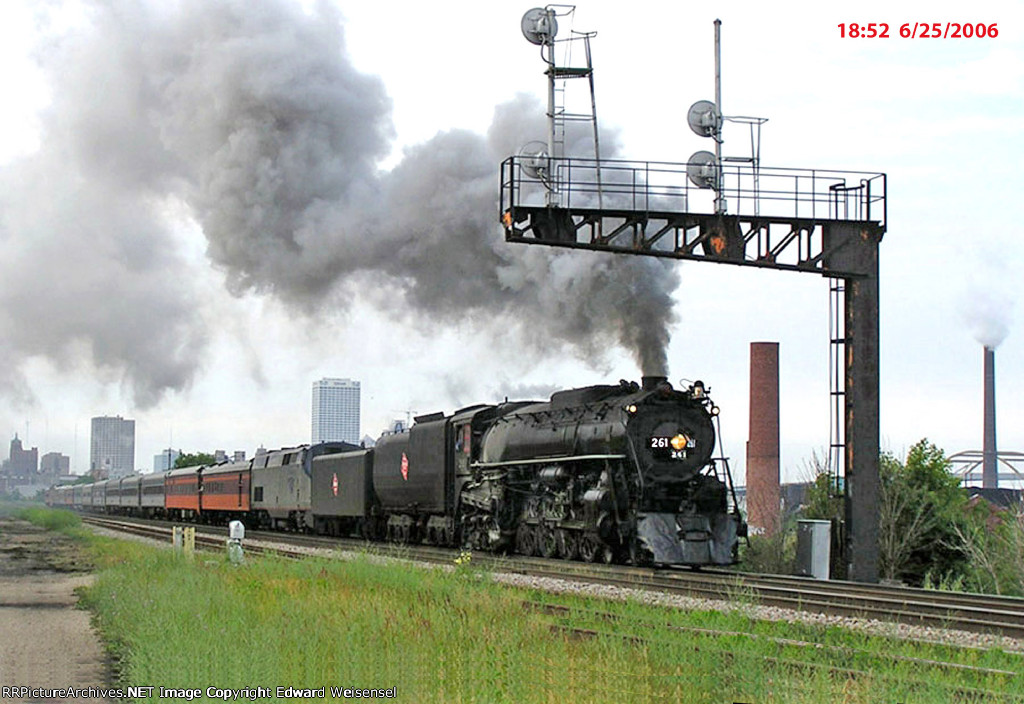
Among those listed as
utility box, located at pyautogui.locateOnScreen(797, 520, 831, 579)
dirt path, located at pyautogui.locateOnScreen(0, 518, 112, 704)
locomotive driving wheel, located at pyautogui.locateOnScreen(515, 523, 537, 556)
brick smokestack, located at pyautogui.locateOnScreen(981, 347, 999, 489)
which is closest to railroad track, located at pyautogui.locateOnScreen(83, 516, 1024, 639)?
locomotive driving wheel, located at pyautogui.locateOnScreen(515, 523, 537, 556)

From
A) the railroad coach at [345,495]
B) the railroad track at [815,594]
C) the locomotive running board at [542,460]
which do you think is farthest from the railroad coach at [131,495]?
the railroad track at [815,594]

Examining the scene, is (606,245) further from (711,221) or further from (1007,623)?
(1007,623)

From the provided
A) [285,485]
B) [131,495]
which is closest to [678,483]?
[285,485]

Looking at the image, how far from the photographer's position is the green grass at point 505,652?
8.88 m

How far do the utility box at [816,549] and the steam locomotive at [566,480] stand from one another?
166 centimetres

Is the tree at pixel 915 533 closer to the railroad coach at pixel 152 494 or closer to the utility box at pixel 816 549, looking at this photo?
the utility box at pixel 816 549

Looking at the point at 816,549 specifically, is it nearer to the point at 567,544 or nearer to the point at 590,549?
the point at 590,549

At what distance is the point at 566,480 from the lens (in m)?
22.5

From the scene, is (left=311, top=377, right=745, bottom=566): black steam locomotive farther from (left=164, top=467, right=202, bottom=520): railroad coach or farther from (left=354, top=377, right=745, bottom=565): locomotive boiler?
(left=164, top=467, right=202, bottom=520): railroad coach

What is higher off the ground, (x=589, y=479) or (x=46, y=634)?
(x=589, y=479)

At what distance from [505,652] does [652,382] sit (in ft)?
39.5

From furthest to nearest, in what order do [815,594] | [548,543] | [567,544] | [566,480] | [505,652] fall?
[548,543] → [567,544] → [566,480] → [815,594] → [505,652]

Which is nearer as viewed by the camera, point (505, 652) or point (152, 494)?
point (505, 652)

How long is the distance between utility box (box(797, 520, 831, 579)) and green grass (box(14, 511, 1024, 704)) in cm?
859
